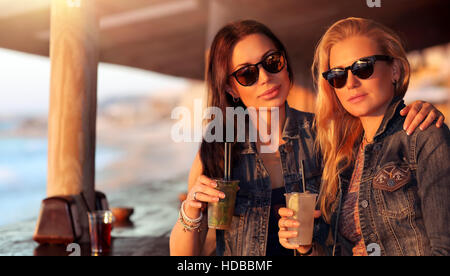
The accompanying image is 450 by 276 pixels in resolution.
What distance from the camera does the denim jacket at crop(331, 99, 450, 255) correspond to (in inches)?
64.9

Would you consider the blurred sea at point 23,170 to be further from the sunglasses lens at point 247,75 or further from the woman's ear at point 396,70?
the woman's ear at point 396,70

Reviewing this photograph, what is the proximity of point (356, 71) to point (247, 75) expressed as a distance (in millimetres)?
506

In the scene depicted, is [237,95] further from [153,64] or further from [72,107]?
[153,64]

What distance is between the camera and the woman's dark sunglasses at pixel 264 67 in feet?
7.17

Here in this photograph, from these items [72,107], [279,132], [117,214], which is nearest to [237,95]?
[279,132]

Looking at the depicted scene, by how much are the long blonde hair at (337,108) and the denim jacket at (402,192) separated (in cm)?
7

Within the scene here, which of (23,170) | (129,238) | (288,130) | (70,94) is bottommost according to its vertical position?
(23,170)

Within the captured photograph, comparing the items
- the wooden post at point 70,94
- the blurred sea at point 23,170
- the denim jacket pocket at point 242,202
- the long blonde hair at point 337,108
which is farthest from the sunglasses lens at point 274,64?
the blurred sea at point 23,170

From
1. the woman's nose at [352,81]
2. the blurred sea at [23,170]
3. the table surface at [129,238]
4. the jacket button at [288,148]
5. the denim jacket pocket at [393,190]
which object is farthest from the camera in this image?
the blurred sea at [23,170]

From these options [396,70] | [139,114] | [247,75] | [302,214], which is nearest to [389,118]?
[396,70]

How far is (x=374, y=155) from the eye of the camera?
1912 mm

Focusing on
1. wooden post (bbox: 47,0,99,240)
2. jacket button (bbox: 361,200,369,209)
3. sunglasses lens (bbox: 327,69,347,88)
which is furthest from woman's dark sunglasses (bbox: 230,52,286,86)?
wooden post (bbox: 47,0,99,240)

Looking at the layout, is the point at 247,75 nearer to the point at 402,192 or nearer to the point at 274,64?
the point at 274,64

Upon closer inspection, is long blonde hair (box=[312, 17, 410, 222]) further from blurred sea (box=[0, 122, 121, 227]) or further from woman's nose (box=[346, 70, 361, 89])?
blurred sea (box=[0, 122, 121, 227])
